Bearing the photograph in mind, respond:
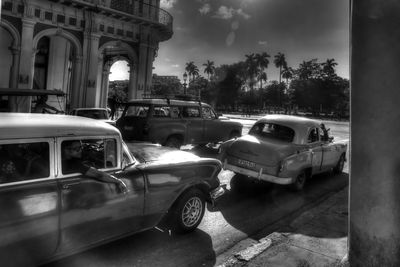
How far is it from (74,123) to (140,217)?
4.76ft

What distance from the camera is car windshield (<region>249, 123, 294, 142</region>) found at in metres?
7.92

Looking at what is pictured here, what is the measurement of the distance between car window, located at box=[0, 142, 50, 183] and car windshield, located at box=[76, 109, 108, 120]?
1134 centimetres

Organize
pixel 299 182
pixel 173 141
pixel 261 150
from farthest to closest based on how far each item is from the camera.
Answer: pixel 173 141
pixel 299 182
pixel 261 150

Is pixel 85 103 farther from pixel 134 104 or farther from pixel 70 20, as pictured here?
pixel 134 104

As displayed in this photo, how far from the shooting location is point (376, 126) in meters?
2.68

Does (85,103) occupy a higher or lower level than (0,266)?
higher

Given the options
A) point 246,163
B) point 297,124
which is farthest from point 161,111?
point 297,124

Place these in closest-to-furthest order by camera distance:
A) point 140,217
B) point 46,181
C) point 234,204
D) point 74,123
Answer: point 46,181
point 74,123
point 140,217
point 234,204

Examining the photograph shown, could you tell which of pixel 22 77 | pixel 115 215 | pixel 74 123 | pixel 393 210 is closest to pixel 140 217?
pixel 115 215

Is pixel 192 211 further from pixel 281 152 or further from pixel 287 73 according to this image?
pixel 287 73

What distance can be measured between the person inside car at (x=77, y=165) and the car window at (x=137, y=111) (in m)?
6.88

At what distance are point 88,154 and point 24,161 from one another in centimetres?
73

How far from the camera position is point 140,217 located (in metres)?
4.24

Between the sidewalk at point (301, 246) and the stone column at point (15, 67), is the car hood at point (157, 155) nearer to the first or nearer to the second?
the sidewalk at point (301, 246)
